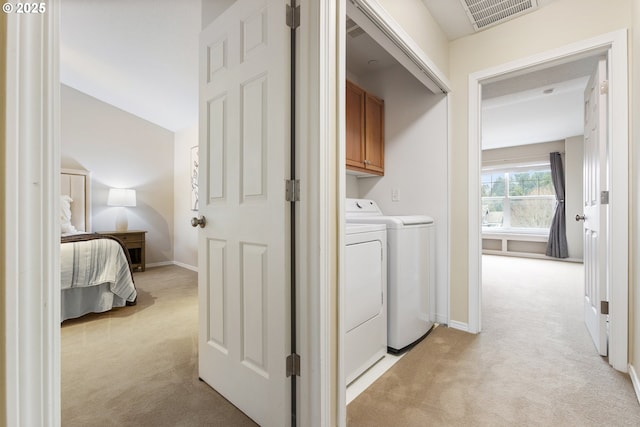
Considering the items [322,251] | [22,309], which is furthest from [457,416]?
[22,309]

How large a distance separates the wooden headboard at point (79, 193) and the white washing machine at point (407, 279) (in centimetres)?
419

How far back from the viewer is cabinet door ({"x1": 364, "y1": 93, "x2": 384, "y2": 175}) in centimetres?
261

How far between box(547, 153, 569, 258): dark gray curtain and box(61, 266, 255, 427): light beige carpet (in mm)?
6437

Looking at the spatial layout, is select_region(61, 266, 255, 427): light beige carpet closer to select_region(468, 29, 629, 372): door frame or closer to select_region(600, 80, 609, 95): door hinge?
select_region(468, 29, 629, 372): door frame

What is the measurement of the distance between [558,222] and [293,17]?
6.52 meters

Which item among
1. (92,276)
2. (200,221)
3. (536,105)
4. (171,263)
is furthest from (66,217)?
(536,105)

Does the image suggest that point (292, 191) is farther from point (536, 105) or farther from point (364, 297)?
point (536, 105)

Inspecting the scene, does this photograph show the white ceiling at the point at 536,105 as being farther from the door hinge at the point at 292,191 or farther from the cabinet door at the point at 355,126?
the door hinge at the point at 292,191

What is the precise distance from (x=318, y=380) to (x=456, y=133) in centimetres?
215

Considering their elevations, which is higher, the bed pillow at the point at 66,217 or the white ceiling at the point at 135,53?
the white ceiling at the point at 135,53

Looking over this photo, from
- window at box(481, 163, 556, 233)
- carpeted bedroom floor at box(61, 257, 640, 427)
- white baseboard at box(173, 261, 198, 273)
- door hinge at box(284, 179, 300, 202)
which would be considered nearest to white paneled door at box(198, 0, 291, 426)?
door hinge at box(284, 179, 300, 202)

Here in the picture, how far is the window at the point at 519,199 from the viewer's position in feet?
20.0

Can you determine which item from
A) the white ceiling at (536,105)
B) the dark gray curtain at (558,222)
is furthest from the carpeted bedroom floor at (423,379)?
the dark gray curtain at (558,222)

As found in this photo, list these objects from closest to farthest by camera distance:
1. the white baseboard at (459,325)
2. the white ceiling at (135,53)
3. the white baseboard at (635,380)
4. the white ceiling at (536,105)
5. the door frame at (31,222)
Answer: the door frame at (31,222) < the white baseboard at (635,380) < the white baseboard at (459,325) < the white ceiling at (135,53) < the white ceiling at (536,105)
